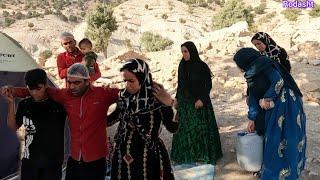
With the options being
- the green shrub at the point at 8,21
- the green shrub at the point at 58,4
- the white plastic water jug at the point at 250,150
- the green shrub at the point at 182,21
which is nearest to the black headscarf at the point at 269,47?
the white plastic water jug at the point at 250,150

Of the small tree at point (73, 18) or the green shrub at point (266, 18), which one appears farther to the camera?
the small tree at point (73, 18)

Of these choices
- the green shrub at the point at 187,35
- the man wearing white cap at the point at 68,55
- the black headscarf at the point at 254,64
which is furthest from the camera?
the green shrub at the point at 187,35

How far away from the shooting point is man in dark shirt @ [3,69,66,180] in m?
2.94

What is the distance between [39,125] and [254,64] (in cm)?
187

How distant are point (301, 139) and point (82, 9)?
41.7m

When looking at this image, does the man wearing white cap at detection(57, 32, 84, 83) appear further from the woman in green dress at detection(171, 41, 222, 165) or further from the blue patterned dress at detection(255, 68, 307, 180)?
the blue patterned dress at detection(255, 68, 307, 180)

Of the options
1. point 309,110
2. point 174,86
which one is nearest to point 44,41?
point 174,86

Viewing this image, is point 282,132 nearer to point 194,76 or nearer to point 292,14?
point 194,76

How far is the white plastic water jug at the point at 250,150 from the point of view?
3.96 m

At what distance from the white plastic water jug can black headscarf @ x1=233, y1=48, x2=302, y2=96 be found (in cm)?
53

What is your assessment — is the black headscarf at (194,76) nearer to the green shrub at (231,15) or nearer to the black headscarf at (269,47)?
the black headscarf at (269,47)

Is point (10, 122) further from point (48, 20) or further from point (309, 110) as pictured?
point (48, 20)

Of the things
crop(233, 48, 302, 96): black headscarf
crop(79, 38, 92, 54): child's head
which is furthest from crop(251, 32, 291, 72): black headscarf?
crop(79, 38, 92, 54): child's head

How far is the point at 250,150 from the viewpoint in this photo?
13.2 feet
